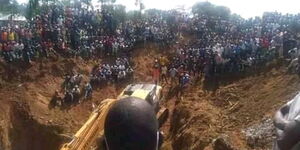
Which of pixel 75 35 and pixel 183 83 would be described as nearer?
pixel 183 83

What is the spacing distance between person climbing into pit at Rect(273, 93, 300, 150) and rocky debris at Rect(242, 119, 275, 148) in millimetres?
14189

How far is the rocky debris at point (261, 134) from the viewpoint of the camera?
16812 millimetres

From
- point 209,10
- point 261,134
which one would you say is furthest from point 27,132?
point 209,10

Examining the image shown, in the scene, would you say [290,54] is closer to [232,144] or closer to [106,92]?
[232,144]

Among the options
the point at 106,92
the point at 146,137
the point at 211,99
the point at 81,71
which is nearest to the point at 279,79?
the point at 211,99

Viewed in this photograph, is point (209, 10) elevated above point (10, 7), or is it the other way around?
point (209, 10)

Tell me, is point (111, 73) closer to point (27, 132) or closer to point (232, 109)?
point (27, 132)

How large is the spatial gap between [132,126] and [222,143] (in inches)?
551

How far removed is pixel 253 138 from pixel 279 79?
6.14 m

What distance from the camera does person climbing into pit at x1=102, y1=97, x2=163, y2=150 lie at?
3465 millimetres

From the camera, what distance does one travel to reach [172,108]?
82.7ft

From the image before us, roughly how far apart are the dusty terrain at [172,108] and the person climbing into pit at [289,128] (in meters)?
14.7

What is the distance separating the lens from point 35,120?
79.5 feet

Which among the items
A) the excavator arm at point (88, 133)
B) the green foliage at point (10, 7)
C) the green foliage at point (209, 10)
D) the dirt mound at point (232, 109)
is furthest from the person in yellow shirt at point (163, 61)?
the green foliage at point (10, 7)
